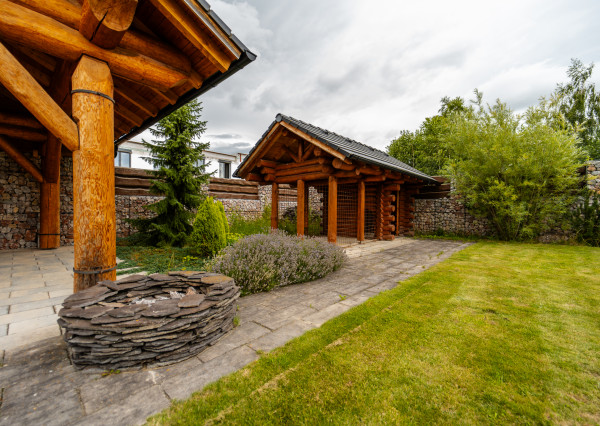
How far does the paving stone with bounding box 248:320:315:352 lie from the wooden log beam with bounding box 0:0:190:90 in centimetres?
332

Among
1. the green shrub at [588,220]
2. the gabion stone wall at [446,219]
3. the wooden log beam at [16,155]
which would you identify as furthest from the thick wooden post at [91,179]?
the green shrub at [588,220]

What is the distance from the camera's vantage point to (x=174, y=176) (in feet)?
25.4

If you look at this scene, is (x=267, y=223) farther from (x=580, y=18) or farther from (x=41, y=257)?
(x=580, y=18)

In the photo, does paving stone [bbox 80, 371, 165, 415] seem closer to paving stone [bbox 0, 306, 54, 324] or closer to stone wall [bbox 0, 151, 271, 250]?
paving stone [bbox 0, 306, 54, 324]

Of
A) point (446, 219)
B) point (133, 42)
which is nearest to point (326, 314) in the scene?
point (133, 42)

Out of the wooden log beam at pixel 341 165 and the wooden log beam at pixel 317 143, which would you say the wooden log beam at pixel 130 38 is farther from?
the wooden log beam at pixel 341 165

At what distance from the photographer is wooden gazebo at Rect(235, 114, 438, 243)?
7.01 meters

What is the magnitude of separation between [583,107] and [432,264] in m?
21.7

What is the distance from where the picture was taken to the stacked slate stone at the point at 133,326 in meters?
1.89

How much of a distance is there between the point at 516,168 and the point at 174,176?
1136 cm

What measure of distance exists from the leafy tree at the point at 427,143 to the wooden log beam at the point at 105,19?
22183mm

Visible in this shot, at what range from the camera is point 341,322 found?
2.68 m

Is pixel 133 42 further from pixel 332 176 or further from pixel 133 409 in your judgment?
pixel 332 176

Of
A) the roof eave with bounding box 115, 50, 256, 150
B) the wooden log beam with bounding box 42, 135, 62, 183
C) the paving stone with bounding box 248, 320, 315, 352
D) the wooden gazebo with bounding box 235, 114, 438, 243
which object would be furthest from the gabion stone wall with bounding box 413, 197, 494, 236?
the wooden log beam with bounding box 42, 135, 62, 183
